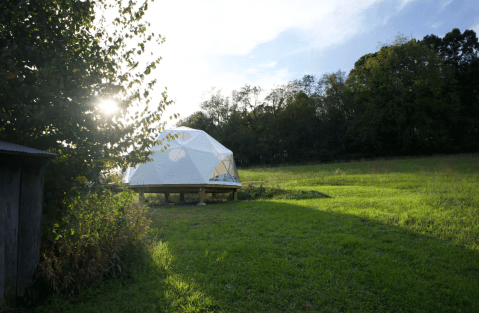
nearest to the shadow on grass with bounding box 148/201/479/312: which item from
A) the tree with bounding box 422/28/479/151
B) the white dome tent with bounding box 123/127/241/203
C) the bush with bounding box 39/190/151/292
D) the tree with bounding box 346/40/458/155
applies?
the bush with bounding box 39/190/151/292

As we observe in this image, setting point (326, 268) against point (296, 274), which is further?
point (326, 268)

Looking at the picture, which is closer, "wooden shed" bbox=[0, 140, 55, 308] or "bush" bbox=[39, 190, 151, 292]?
"wooden shed" bbox=[0, 140, 55, 308]

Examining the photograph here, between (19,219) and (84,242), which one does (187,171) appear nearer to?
(84,242)

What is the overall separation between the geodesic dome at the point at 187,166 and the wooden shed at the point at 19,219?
26.0 ft

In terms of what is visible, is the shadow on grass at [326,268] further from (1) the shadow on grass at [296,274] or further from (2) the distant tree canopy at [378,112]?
(2) the distant tree canopy at [378,112]

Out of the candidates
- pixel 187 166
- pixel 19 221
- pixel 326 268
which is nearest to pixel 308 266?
pixel 326 268

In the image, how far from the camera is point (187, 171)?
11.7 meters

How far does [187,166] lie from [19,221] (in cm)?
870

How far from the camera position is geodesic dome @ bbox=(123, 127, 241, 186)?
37.7 ft

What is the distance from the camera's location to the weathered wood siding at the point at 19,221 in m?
3.06

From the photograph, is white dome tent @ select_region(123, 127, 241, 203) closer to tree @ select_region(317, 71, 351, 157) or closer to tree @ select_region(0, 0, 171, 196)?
tree @ select_region(0, 0, 171, 196)

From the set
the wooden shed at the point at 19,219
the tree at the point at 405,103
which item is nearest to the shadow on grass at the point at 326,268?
the wooden shed at the point at 19,219

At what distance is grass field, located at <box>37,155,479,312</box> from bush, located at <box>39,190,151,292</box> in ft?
0.75

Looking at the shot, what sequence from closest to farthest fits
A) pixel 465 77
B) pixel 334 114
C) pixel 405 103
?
pixel 405 103 → pixel 465 77 → pixel 334 114
